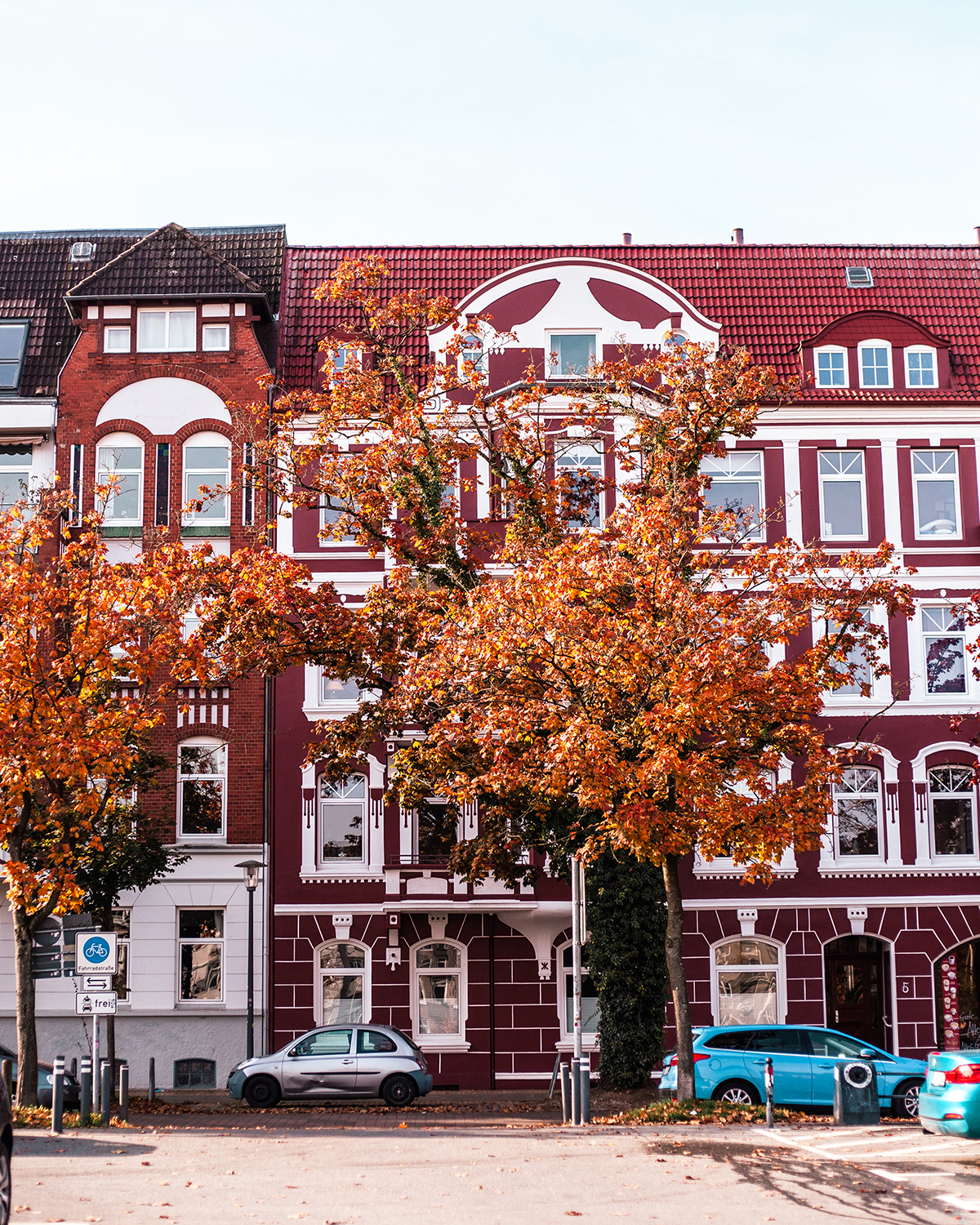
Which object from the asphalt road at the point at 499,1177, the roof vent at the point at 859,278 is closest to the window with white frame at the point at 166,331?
the roof vent at the point at 859,278

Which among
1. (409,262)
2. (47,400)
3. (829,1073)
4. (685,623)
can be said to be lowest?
(829,1073)

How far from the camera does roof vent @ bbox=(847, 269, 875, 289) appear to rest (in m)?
34.0

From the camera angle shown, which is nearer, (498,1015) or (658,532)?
(658,532)

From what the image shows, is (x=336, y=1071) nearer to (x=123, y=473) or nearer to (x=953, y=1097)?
(x=953, y=1097)

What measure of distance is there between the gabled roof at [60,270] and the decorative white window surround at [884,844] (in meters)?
15.7

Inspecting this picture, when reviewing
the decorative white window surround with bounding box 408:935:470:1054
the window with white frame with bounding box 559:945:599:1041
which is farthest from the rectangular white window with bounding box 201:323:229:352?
the window with white frame with bounding box 559:945:599:1041

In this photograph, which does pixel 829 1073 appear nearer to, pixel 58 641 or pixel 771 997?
pixel 771 997

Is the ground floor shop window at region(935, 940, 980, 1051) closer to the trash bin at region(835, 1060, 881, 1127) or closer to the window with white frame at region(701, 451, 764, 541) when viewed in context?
the window with white frame at region(701, 451, 764, 541)

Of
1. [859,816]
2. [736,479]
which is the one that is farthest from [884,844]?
[736,479]

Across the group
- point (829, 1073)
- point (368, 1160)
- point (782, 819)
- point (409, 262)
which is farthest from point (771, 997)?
point (409, 262)

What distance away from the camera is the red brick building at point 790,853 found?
29.0 meters

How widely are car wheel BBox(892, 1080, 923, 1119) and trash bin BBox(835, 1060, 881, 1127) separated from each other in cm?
230

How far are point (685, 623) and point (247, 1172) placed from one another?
919 centimetres

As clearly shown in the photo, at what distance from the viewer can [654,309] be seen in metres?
31.5
